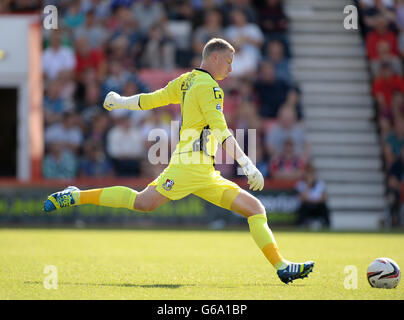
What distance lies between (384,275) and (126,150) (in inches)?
423

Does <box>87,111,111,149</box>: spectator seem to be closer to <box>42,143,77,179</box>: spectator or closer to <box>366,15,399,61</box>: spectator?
<box>42,143,77,179</box>: spectator

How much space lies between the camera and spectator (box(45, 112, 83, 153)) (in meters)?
17.6

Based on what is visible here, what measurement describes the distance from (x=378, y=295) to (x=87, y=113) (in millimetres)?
12104

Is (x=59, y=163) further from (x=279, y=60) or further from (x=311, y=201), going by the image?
(x=279, y=60)

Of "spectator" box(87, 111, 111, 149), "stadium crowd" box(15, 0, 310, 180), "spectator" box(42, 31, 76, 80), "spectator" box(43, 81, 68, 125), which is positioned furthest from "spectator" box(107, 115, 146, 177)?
"spectator" box(42, 31, 76, 80)

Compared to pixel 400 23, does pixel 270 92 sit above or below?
below

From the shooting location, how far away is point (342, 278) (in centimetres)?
802

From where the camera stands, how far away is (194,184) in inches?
301

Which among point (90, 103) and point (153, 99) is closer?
point (153, 99)

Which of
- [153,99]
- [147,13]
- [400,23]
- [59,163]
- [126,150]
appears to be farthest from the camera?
[400,23]

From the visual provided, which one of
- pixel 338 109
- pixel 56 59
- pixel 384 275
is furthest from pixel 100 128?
pixel 384 275

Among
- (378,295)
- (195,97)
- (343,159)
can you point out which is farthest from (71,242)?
(343,159)

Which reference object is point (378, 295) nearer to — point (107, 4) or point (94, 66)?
point (94, 66)

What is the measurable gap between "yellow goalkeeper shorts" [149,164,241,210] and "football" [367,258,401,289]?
58.4 inches
